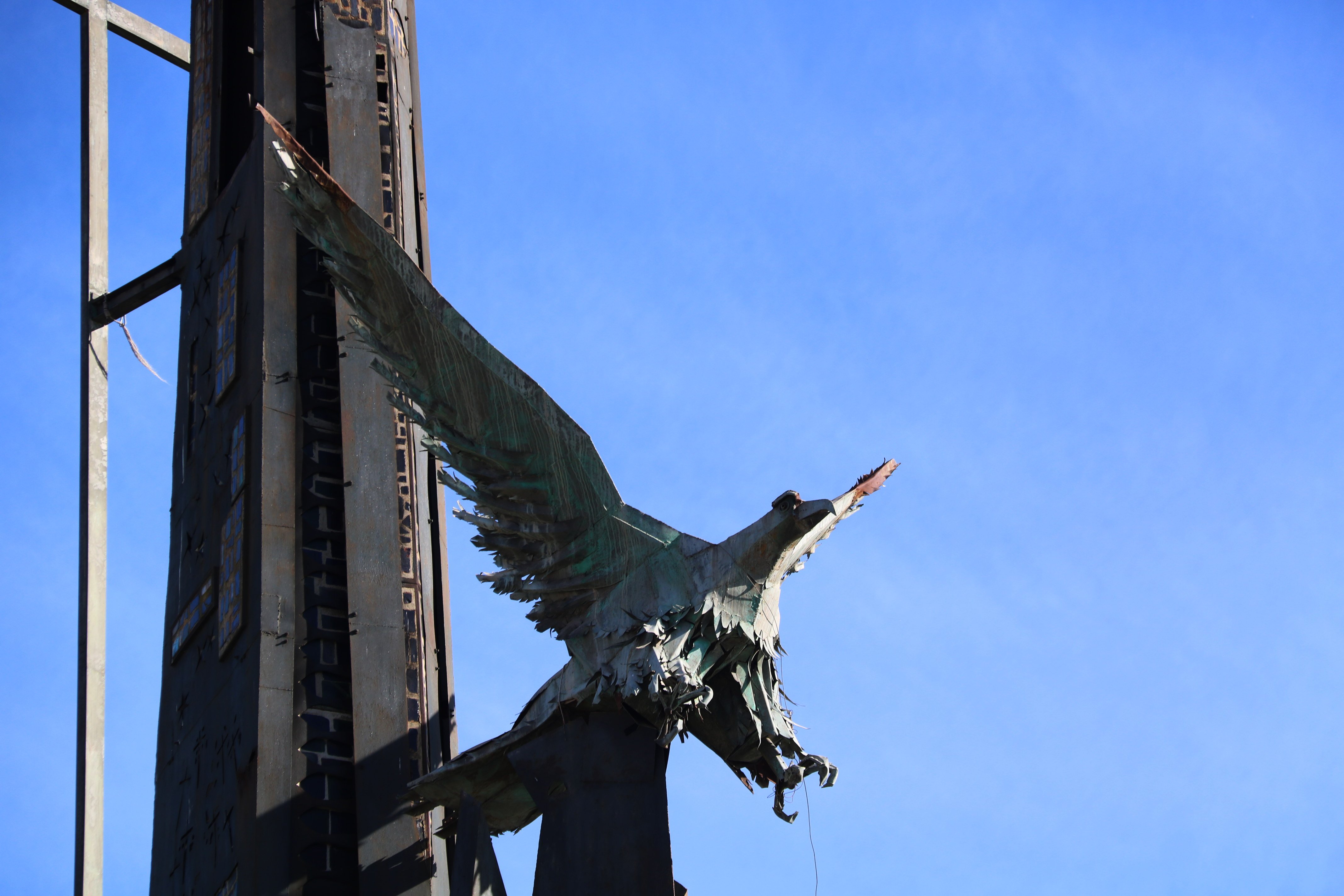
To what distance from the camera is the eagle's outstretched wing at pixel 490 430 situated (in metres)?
13.4

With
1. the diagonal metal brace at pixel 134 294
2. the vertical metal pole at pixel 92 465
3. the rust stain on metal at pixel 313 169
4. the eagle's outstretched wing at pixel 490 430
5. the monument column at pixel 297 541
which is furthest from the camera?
the diagonal metal brace at pixel 134 294

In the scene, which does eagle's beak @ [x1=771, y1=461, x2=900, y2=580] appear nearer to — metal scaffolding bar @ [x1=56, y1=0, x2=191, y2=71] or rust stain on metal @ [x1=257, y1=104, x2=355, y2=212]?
rust stain on metal @ [x1=257, y1=104, x2=355, y2=212]

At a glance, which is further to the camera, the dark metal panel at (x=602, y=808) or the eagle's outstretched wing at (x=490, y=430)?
the eagle's outstretched wing at (x=490, y=430)

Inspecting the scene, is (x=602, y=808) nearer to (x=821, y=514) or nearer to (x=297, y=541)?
(x=821, y=514)

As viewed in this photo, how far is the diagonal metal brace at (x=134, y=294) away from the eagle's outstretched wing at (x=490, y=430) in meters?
6.89

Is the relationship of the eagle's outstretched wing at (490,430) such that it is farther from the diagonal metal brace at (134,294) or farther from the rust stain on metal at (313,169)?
the diagonal metal brace at (134,294)

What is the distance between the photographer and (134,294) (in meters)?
20.4

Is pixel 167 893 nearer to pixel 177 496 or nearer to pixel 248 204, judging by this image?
pixel 177 496

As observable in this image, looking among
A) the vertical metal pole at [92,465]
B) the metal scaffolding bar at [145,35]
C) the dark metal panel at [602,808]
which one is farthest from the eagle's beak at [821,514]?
the metal scaffolding bar at [145,35]

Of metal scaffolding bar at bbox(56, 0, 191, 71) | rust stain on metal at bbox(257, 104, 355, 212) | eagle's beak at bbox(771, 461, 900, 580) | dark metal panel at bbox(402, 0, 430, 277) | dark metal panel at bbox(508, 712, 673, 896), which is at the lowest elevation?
dark metal panel at bbox(508, 712, 673, 896)

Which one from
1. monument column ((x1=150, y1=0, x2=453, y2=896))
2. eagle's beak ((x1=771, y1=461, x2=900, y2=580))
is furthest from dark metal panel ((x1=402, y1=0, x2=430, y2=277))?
eagle's beak ((x1=771, y1=461, x2=900, y2=580))

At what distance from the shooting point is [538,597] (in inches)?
531

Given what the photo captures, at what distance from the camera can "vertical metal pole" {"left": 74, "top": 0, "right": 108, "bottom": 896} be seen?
1828 centimetres

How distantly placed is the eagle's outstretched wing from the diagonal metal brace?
6891mm
